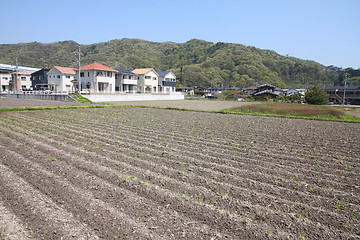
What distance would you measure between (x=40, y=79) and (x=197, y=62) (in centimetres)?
6427

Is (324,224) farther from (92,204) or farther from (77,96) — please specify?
(77,96)

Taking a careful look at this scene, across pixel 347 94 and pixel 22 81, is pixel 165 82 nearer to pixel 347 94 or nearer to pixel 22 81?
pixel 22 81

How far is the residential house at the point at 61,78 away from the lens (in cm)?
3850

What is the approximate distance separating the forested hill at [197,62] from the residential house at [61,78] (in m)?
23.9

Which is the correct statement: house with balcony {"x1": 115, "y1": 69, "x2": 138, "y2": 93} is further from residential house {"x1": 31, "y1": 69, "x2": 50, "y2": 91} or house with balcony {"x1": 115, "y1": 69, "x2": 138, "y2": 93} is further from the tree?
the tree

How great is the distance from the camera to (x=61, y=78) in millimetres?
38406

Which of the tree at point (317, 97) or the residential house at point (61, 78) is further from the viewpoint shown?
the residential house at point (61, 78)

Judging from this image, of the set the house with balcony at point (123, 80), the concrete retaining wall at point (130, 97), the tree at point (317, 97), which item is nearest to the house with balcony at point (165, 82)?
the concrete retaining wall at point (130, 97)

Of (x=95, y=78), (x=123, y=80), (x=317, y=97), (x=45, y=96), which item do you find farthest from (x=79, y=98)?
(x=317, y=97)

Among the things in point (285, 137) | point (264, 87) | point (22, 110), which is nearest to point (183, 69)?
point (264, 87)

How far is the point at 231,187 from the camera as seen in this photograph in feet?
14.2

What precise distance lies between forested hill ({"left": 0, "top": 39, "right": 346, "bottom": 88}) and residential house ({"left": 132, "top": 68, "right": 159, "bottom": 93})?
55.2ft

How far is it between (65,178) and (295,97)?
155 feet

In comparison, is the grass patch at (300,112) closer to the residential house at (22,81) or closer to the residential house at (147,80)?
the residential house at (147,80)
